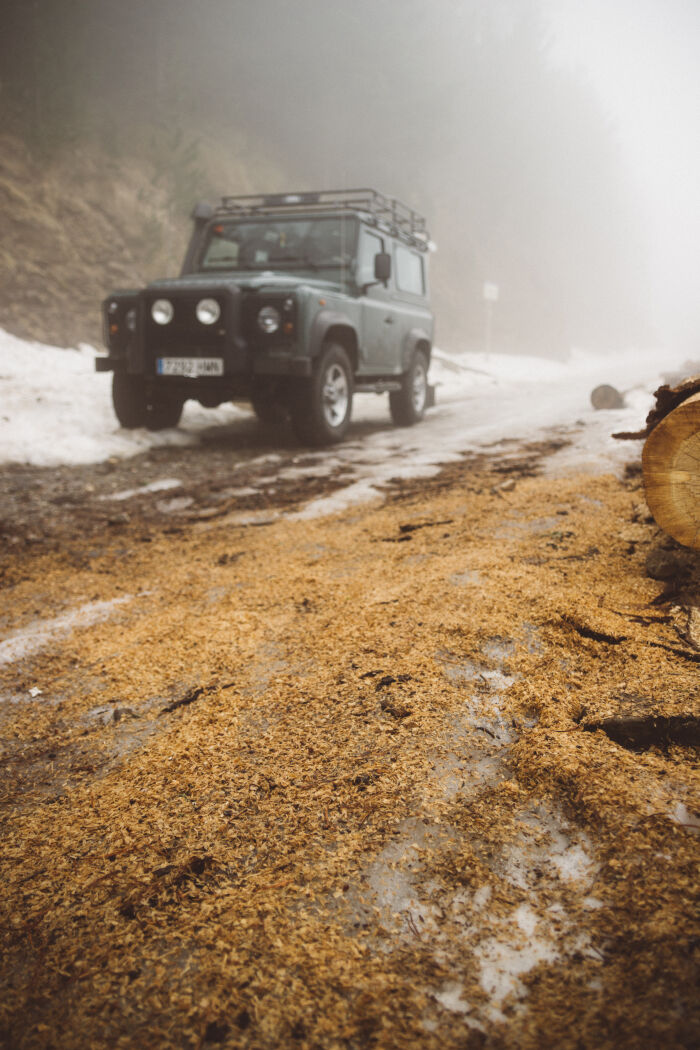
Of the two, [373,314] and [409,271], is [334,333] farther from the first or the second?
[409,271]

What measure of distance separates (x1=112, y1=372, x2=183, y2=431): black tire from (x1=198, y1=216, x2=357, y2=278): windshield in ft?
4.83

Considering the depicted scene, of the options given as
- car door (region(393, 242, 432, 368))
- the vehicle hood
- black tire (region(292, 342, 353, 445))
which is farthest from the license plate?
car door (region(393, 242, 432, 368))

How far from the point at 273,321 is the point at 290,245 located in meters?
1.52

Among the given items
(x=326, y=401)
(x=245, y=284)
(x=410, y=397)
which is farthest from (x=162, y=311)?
(x=410, y=397)

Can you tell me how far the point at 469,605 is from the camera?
2.17 m

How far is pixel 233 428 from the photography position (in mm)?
7492

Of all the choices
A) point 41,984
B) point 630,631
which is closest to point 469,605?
point 630,631

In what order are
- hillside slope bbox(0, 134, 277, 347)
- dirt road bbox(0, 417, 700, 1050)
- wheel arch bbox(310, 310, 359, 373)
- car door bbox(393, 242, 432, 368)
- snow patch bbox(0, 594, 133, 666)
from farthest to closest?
hillside slope bbox(0, 134, 277, 347) < car door bbox(393, 242, 432, 368) < wheel arch bbox(310, 310, 359, 373) < snow patch bbox(0, 594, 133, 666) < dirt road bbox(0, 417, 700, 1050)

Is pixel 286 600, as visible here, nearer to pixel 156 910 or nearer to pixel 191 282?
pixel 156 910

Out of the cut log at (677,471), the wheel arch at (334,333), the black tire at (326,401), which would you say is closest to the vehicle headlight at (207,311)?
the wheel arch at (334,333)

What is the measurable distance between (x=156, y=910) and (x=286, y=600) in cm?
139

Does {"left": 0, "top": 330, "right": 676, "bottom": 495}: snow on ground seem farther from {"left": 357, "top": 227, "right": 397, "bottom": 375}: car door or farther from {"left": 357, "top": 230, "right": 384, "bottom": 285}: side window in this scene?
{"left": 357, "top": 230, "right": 384, "bottom": 285}: side window

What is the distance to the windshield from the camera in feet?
21.3

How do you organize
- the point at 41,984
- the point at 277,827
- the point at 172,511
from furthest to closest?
the point at 172,511 → the point at 277,827 → the point at 41,984
